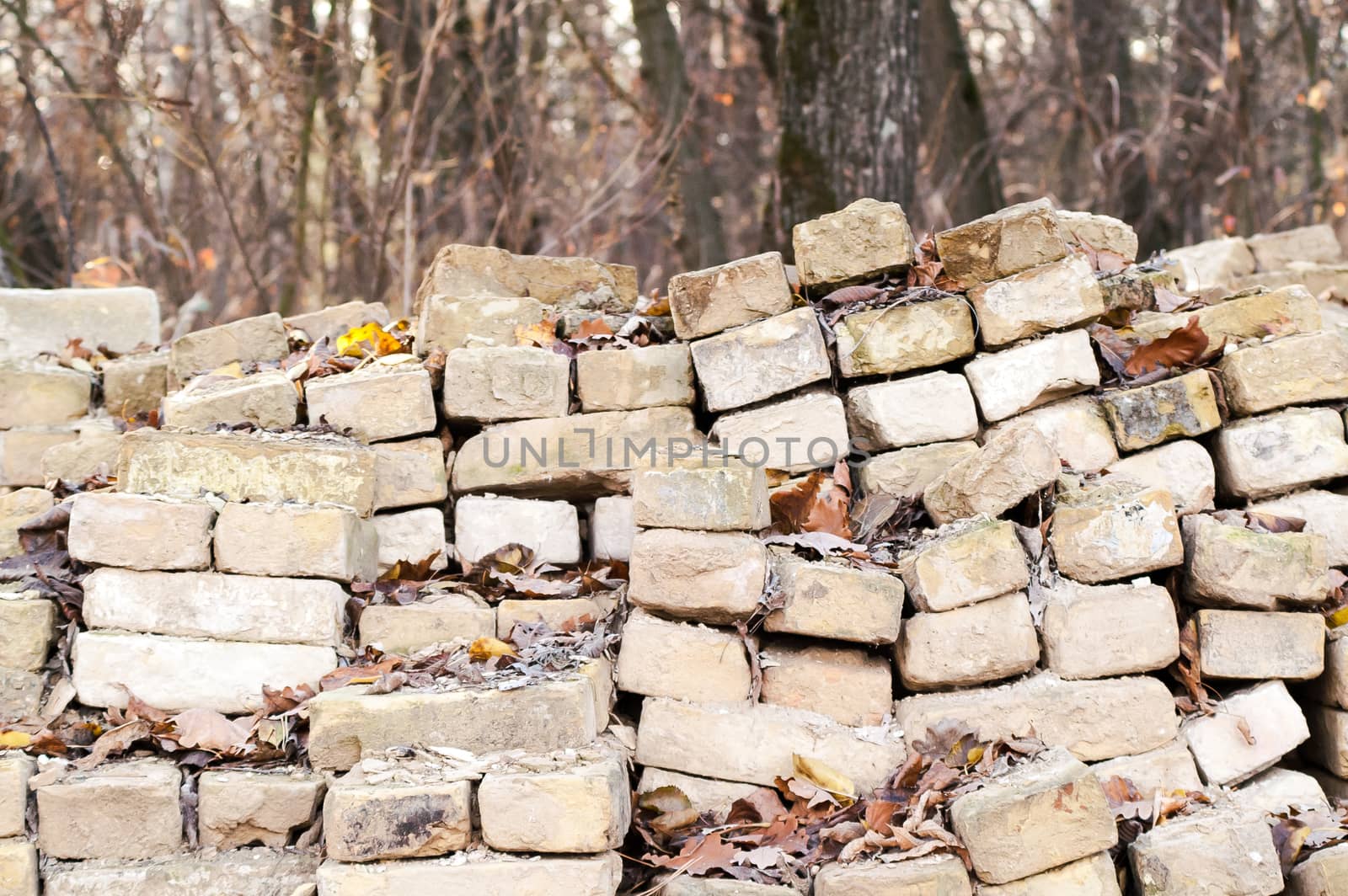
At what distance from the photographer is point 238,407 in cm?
388

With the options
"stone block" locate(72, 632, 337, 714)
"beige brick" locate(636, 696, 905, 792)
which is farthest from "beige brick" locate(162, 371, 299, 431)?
"beige brick" locate(636, 696, 905, 792)

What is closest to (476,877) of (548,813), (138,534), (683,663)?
(548,813)

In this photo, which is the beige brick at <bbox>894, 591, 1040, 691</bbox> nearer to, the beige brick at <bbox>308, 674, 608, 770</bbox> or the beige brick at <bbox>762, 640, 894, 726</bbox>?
the beige brick at <bbox>762, 640, 894, 726</bbox>

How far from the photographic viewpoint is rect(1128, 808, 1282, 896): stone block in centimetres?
304

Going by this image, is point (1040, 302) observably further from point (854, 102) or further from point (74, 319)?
point (74, 319)

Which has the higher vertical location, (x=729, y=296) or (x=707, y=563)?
(x=729, y=296)

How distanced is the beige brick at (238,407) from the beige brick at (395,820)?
147 centimetres

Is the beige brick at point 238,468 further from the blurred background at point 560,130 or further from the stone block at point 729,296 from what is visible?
the blurred background at point 560,130

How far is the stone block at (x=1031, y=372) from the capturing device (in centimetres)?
386

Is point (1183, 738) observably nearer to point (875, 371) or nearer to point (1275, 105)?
point (875, 371)

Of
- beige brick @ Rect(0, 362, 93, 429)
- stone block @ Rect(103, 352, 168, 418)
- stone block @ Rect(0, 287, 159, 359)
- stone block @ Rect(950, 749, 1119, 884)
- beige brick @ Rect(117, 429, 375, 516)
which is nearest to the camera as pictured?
stone block @ Rect(950, 749, 1119, 884)

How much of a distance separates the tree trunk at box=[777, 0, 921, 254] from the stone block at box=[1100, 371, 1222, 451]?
7.19 ft

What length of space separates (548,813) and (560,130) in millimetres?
9853

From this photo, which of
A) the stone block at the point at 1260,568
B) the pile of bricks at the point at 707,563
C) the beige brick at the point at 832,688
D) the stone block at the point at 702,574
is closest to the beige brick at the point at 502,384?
the pile of bricks at the point at 707,563
